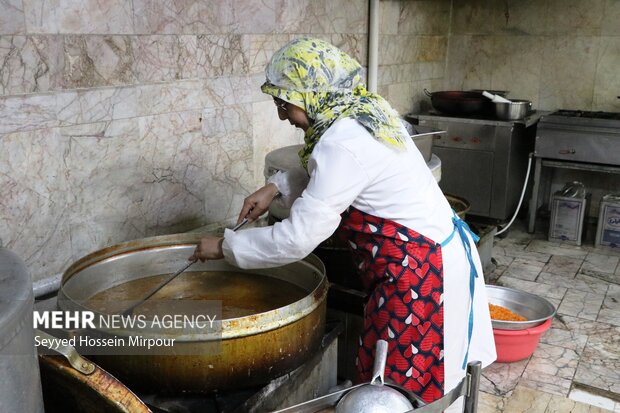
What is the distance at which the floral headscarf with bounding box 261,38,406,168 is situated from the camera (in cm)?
155

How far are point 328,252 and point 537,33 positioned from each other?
3.81 m

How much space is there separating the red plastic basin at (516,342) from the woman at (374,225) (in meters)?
1.00

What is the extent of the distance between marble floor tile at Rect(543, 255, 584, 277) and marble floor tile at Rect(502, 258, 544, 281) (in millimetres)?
67

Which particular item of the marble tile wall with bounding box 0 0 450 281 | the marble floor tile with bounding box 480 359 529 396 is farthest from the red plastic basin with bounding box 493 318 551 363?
the marble tile wall with bounding box 0 0 450 281

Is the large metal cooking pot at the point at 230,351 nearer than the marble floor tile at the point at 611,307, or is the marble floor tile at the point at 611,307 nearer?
the large metal cooking pot at the point at 230,351

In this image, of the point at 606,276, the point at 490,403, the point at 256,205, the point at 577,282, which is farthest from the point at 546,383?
the point at 256,205

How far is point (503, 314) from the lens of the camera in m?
3.00

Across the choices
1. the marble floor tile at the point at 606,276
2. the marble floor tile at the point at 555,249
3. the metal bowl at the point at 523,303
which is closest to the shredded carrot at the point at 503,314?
the metal bowl at the point at 523,303

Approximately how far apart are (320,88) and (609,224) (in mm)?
3741

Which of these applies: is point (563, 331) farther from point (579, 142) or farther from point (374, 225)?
point (374, 225)

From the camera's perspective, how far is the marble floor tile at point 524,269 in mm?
3978

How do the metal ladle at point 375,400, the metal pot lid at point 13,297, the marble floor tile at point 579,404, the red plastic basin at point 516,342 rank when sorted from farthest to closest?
the red plastic basin at point 516,342, the marble floor tile at point 579,404, the metal ladle at point 375,400, the metal pot lid at point 13,297

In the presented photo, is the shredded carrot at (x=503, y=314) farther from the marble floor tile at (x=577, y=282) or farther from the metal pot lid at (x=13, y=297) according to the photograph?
the metal pot lid at (x=13, y=297)

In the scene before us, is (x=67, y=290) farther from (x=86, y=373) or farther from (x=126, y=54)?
(x=126, y=54)
